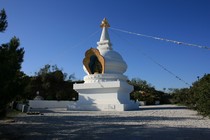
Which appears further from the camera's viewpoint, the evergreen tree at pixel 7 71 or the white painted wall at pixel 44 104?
the white painted wall at pixel 44 104

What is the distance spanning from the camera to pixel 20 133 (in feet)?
34.2

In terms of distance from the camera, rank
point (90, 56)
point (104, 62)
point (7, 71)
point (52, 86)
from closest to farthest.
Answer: point (7, 71), point (104, 62), point (90, 56), point (52, 86)

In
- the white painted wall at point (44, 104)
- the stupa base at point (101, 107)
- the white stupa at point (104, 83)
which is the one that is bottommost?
the stupa base at point (101, 107)

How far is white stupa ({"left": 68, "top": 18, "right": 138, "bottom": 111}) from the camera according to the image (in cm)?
2677

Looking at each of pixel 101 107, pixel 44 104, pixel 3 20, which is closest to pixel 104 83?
pixel 101 107

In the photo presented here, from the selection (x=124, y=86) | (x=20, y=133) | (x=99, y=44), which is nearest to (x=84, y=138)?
(x=20, y=133)

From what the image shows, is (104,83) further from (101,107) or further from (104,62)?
(104,62)

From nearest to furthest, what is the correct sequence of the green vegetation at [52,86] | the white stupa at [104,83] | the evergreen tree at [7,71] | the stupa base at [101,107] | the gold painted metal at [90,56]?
the evergreen tree at [7,71] < the stupa base at [101,107] < the white stupa at [104,83] < the gold painted metal at [90,56] < the green vegetation at [52,86]

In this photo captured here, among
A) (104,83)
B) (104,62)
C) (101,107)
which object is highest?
(104,62)

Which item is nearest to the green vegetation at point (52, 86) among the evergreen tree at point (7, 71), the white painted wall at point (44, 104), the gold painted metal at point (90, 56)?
the white painted wall at point (44, 104)

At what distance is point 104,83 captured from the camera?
88.9ft

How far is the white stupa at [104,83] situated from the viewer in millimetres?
26766

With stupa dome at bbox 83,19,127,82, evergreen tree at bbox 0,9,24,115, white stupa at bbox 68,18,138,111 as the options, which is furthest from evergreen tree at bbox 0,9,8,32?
stupa dome at bbox 83,19,127,82

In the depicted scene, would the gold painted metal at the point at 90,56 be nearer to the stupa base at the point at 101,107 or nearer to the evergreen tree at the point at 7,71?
the stupa base at the point at 101,107
